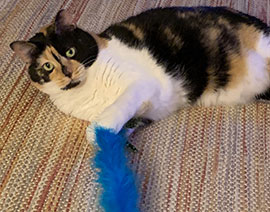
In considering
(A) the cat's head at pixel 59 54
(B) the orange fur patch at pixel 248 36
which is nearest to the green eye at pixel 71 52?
(A) the cat's head at pixel 59 54

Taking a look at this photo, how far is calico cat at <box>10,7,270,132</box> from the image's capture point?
39.4 inches

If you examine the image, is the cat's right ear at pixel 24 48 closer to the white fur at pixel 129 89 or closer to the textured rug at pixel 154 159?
the white fur at pixel 129 89

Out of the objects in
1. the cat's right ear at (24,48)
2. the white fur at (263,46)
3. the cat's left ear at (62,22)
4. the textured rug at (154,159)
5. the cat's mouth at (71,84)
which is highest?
the white fur at (263,46)

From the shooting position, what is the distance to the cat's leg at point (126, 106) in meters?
0.95

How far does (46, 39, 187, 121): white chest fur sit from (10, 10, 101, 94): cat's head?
32 mm

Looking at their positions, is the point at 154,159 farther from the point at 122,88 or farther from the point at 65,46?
the point at 65,46

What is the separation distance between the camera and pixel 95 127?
936 mm

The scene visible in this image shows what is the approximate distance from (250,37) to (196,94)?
0.25 m

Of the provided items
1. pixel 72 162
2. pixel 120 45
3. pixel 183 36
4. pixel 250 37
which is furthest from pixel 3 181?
pixel 250 37

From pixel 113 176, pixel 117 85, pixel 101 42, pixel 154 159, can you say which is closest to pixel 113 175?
pixel 113 176

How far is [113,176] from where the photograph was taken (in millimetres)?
809

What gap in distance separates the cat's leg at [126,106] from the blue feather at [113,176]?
1.6 inches

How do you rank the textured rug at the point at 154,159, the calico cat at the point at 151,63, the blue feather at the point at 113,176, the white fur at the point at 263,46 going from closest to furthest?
1. the blue feather at the point at 113,176
2. the textured rug at the point at 154,159
3. the calico cat at the point at 151,63
4. the white fur at the point at 263,46

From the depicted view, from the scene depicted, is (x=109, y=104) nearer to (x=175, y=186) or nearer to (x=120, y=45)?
(x=120, y=45)
